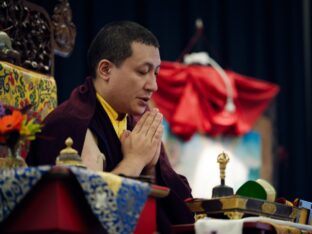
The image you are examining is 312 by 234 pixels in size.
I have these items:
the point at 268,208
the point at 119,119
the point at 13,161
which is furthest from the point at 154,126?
the point at 13,161

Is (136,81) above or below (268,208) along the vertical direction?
above

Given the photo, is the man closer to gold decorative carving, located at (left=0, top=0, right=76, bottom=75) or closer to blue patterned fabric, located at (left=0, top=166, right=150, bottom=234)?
gold decorative carving, located at (left=0, top=0, right=76, bottom=75)

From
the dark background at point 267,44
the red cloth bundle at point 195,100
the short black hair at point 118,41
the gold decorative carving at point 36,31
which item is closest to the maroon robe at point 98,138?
the short black hair at point 118,41

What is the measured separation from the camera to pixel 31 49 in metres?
2.73

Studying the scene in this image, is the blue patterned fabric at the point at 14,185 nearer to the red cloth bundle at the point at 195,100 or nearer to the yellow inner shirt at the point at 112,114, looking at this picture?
the yellow inner shirt at the point at 112,114

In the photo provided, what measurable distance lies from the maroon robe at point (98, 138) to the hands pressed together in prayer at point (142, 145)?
46mm

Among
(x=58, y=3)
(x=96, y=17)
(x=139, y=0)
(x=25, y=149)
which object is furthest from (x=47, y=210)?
(x=139, y=0)

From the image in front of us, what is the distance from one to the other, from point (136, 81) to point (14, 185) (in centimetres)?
77

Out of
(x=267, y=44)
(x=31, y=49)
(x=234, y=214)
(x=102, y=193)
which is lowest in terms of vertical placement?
(x=234, y=214)

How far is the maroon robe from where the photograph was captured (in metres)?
2.25

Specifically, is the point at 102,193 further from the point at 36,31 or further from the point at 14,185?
the point at 36,31

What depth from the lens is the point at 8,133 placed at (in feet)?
5.95

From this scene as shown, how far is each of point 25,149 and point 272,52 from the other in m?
3.57

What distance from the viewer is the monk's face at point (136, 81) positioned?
238cm
